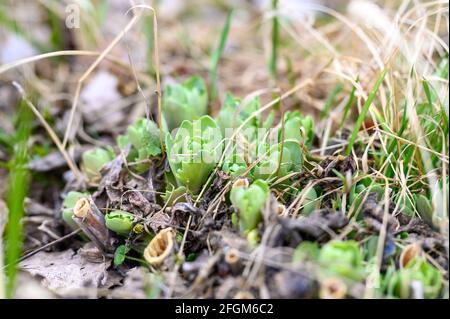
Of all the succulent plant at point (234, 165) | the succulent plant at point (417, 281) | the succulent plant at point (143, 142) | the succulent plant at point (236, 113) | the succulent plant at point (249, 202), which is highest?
the succulent plant at point (236, 113)

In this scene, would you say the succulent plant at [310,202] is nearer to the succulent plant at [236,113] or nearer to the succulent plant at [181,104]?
the succulent plant at [236,113]

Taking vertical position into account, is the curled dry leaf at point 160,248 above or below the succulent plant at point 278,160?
below

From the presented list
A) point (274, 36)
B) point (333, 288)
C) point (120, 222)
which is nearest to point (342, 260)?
point (333, 288)

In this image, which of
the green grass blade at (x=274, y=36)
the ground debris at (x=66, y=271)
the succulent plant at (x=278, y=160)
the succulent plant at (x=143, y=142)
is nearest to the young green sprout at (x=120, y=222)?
the ground debris at (x=66, y=271)

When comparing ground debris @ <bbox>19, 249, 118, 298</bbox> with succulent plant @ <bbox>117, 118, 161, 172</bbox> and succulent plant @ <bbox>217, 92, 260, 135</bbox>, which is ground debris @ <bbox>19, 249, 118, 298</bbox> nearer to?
succulent plant @ <bbox>117, 118, 161, 172</bbox>

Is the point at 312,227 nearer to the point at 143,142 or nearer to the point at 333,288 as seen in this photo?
the point at 333,288
